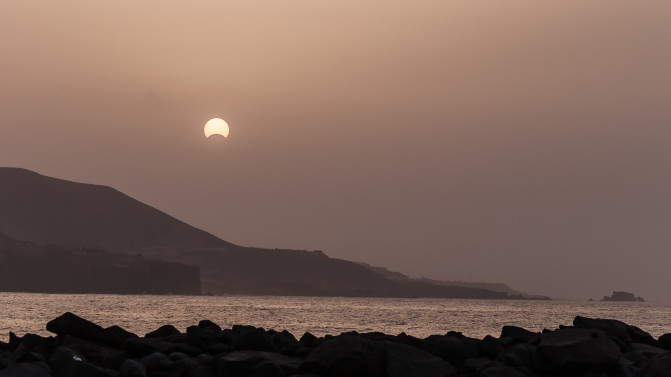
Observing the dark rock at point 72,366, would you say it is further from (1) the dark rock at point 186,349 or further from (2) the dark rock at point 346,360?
(2) the dark rock at point 346,360

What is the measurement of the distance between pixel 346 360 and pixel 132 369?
364cm

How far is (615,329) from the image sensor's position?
807 inches

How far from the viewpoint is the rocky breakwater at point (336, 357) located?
15.5 metres

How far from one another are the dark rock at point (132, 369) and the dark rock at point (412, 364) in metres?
4.17

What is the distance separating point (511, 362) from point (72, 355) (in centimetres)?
782

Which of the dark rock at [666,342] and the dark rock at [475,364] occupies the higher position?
the dark rock at [666,342]

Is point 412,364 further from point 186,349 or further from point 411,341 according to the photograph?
point 186,349

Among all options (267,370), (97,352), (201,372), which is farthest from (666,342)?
(97,352)

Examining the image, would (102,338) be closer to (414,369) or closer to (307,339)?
(307,339)

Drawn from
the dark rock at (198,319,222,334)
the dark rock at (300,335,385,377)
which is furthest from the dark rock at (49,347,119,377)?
the dark rock at (198,319,222,334)

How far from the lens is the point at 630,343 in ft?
65.8

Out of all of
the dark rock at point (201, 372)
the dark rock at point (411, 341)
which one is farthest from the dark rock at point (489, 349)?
the dark rock at point (201, 372)

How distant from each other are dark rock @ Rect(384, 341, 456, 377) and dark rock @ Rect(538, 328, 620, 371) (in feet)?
5.42

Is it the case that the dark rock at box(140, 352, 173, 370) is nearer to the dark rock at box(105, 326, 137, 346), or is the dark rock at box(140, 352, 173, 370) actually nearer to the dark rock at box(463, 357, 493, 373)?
the dark rock at box(105, 326, 137, 346)
